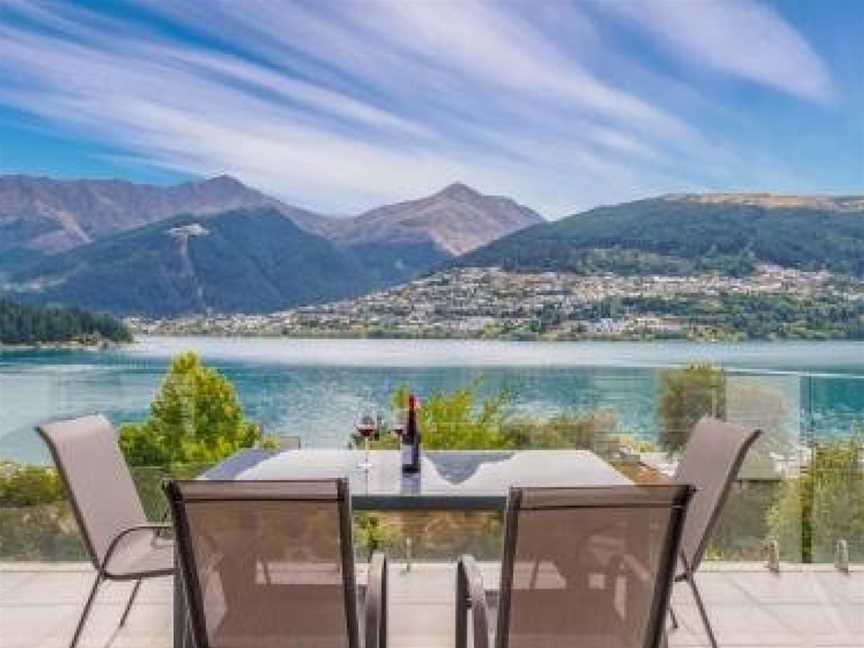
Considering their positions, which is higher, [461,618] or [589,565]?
[589,565]

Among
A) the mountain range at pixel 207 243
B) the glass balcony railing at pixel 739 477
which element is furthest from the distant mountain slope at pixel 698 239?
the glass balcony railing at pixel 739 477

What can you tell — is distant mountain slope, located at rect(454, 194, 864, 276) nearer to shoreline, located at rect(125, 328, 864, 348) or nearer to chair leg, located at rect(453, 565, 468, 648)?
shoreline, located at rect(125, 328, 864, 348)

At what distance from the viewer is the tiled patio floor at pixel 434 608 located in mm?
4164

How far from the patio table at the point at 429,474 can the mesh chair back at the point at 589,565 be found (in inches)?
22.5

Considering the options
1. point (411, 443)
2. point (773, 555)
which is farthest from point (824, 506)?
point (411, 443)

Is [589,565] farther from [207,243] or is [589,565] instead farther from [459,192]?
[459,192]

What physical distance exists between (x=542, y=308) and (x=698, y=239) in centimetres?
453

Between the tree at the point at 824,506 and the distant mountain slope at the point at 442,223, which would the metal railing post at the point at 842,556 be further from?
the distant mountain slope at the point at 442,223

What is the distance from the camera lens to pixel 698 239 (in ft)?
54.6

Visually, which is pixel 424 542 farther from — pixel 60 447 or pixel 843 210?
pixel 843 210

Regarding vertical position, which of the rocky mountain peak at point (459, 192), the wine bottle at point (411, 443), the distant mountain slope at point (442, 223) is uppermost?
the rocky mountain peak at point (459, 192)

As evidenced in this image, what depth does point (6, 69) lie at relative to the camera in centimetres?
1681

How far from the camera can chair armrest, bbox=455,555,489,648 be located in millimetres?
2520

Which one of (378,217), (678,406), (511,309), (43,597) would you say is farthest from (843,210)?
(43,597)
